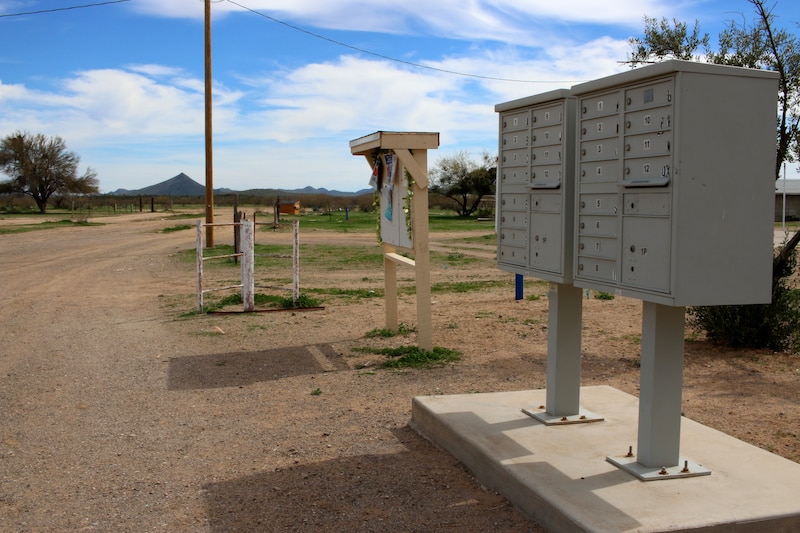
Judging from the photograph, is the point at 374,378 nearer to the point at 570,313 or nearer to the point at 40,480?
the point at 570,313

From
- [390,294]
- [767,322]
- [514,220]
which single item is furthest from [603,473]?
[390,294]

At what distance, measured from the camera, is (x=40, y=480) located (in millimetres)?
5047

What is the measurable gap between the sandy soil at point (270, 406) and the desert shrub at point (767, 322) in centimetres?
23

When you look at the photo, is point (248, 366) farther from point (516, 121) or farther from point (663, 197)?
point (663, 197)

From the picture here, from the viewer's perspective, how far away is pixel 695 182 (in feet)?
13.0

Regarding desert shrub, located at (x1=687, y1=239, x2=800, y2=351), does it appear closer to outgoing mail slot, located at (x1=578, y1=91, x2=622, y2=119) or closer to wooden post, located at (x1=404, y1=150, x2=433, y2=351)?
wooden post, located at (x1=404, y1=150, x2=433, y2=351)

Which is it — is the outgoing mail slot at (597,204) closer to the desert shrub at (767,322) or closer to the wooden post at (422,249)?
the wooden post at (422,249)

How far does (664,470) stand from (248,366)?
518 centimetres

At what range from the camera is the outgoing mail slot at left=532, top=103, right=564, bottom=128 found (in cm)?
505

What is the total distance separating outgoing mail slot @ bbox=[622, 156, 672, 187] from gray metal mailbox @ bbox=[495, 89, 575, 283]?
0.71 m

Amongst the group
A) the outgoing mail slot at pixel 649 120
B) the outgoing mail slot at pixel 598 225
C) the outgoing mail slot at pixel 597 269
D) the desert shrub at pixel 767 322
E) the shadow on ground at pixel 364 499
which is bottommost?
the shadow on ground at pixel 364 499

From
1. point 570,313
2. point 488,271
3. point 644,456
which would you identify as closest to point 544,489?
point 644,456

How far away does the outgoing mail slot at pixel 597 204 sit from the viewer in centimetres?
448

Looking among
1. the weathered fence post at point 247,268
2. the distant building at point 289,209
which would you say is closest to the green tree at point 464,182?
the distant building at point 289,209
